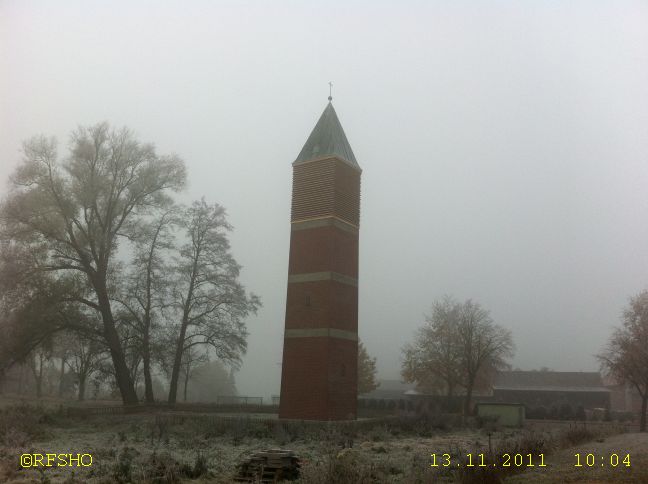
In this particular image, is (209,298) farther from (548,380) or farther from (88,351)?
(548,380)

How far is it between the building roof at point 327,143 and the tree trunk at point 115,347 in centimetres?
1403

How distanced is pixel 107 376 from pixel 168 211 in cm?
1069

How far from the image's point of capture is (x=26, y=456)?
51.0 feet

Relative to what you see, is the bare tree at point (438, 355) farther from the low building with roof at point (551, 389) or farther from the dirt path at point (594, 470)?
the dirt path at point (594, 470)

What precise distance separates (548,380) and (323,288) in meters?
54.1

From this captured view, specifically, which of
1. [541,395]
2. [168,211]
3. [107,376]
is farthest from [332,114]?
[541,395]

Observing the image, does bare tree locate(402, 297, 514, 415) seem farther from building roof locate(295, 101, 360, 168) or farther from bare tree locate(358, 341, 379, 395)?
building roof locate(295, 101, 360, 168)

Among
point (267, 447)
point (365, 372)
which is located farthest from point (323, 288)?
point (365, 372)

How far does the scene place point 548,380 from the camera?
72.5 metres
